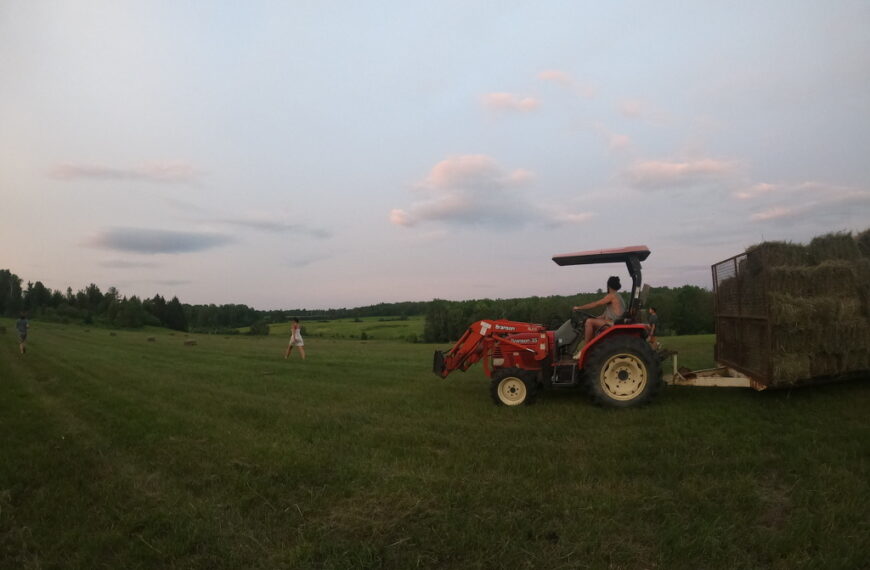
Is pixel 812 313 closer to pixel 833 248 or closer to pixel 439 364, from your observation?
pixel 833 248

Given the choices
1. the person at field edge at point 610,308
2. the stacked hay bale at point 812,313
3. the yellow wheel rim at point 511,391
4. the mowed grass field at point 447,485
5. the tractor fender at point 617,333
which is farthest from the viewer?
the person at field edge at point 610,308

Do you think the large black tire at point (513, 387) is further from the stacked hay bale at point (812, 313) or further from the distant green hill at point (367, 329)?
the distant green hill at point (367, 329)

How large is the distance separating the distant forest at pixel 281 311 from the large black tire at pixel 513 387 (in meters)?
1.09

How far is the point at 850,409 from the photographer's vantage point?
244 inches

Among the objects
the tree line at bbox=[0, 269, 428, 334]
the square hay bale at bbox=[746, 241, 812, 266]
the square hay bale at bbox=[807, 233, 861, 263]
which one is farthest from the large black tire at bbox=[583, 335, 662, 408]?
the tree line at bbox=[0, 269, 428, 334]

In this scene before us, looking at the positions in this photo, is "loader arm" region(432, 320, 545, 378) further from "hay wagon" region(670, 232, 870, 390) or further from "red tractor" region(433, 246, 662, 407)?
"hay wagon" region(670, 232, 870, 390)

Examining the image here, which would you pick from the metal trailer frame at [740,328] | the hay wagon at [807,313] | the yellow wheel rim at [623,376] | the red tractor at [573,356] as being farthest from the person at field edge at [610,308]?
the hay wagon at [807,313]

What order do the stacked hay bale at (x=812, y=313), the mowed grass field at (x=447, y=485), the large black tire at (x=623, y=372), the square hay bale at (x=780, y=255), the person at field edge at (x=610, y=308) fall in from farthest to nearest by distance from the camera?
the person at field edge at (x=610, y=308) < the large black tire at (x=623, y=372) < the square hay bale at (x=780, y=255) < the stacked hay bale at (x=812, y=313) < the mowed grass field at (x=447, y=485)

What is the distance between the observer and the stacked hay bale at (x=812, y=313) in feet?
20.9

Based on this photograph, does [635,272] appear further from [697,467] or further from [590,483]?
[590,483]

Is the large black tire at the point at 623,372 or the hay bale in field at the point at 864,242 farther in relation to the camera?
the hay bale in field at the point at 864,242

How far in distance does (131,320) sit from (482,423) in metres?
76.8

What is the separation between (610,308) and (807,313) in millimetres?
2417

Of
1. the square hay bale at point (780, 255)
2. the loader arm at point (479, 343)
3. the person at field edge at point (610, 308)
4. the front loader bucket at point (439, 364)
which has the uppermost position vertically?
the square hay bale at point (780, 255)
